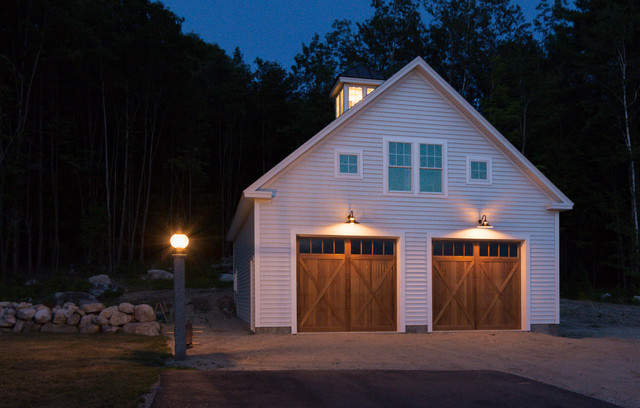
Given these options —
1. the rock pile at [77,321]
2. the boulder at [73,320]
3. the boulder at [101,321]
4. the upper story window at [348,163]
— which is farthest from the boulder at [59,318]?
the upper story window at [348,163]

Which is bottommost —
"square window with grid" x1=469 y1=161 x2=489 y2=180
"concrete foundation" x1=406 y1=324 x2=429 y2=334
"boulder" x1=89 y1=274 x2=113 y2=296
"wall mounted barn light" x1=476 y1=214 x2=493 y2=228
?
"boulder" x1=89 y1=274 x2=113 y2=296

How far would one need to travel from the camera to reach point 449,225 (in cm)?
1519

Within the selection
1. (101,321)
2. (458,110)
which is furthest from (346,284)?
(101,321)

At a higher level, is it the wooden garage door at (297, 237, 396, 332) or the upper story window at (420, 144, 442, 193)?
the upper story window at (420, 144, 442, 193)

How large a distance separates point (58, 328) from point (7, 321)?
1.23 meters

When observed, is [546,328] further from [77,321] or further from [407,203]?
[77,321]

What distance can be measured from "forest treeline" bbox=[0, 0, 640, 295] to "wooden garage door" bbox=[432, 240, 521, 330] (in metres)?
16.3

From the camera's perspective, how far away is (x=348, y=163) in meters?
14.7

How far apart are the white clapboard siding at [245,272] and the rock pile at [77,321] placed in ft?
9.40

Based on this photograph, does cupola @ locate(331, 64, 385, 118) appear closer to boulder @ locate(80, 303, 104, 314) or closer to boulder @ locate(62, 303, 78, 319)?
boulder @ locate(80, 303, 104, 314)

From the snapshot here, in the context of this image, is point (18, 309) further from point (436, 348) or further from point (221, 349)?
point (436, 348)

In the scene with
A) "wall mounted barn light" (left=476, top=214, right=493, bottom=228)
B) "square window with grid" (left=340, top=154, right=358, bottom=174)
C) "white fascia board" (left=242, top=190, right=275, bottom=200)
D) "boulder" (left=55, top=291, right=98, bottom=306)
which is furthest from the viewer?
"boulder" (left=55, top=291, right=98, bottom=306)

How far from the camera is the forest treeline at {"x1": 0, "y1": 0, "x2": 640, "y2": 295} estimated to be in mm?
27781

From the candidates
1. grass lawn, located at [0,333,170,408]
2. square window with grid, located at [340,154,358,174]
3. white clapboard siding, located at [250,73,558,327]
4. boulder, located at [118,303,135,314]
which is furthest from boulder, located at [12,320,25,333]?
square window with grid, located at [340,154,358,174]
